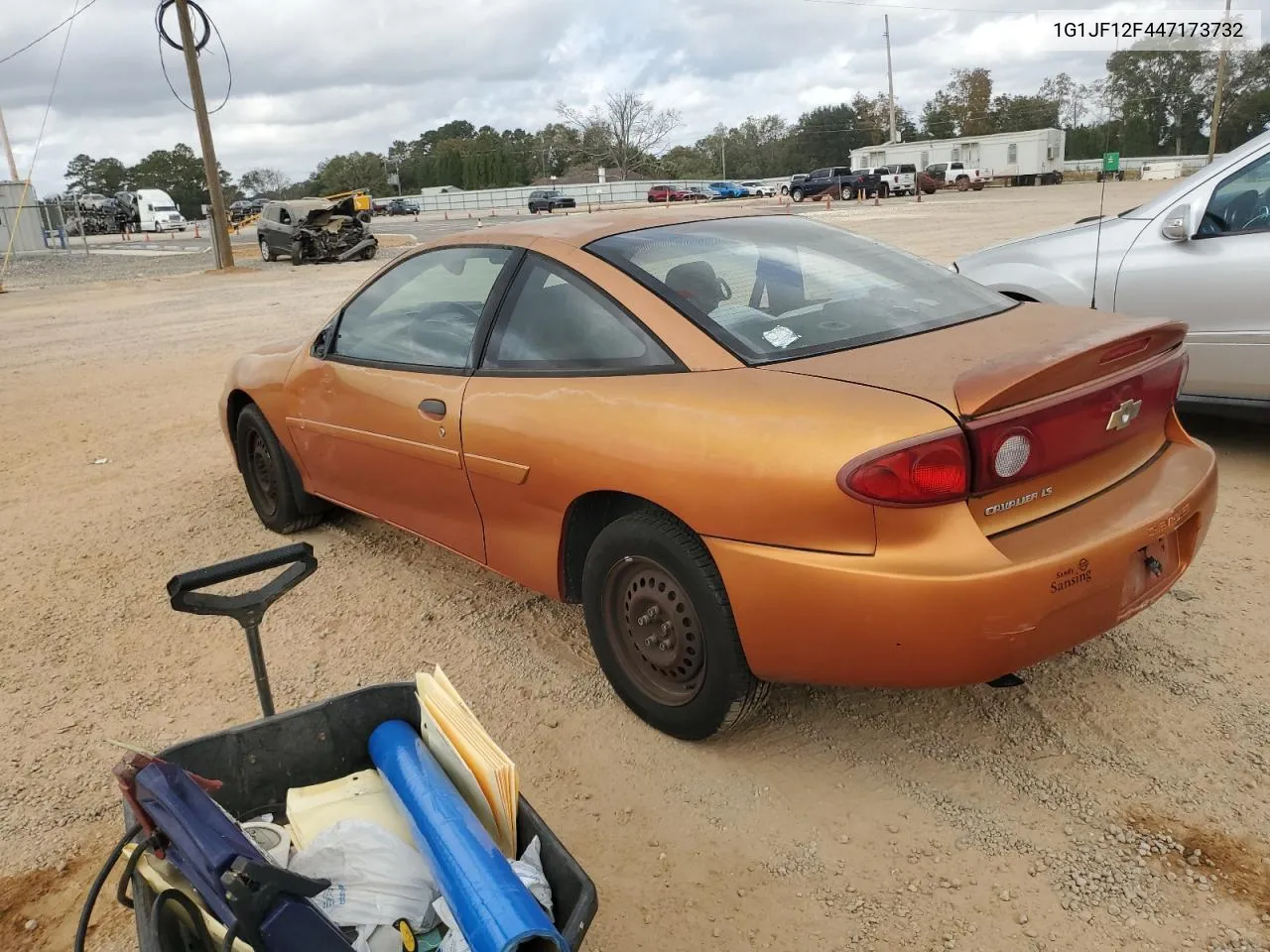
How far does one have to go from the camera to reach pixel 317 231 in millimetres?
24062

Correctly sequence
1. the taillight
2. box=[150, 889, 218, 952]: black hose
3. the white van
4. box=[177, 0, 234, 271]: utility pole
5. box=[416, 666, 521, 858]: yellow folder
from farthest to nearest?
the white van, box=[177, 0, 234, 271]: utility pole, the taillight, box=[416, 666, 521, 858]: yellow folder, box=[150, 889, 218, 952]: black hose

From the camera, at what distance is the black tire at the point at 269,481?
4512mm

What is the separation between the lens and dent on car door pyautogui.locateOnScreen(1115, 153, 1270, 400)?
451 centimetres

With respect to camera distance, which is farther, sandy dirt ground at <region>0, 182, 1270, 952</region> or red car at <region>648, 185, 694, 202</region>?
red car at <region>648, 185, 694, 202</region>

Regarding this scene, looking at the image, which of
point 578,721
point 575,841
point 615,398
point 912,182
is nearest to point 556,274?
point 615,398

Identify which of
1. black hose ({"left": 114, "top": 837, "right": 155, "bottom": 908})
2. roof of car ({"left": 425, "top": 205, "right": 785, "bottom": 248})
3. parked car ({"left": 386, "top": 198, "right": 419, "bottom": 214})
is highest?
parked car ({"left": 386, "top": 198, "right": 419, "bottom": 214})

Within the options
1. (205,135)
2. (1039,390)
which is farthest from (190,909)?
(205,135)

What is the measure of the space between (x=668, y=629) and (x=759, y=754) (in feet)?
1.53

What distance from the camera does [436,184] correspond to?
9450 centimetres

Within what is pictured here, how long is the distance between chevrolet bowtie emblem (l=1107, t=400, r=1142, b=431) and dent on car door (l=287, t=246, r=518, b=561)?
6.39ft

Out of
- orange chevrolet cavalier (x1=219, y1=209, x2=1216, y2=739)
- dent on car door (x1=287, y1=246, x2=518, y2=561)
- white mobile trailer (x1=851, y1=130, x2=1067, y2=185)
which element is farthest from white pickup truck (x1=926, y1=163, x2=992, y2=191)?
orange chevrolet cavalier (x1=219, y1=209, x2=1216, y2=739)

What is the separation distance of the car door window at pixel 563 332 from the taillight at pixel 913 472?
2.34ft

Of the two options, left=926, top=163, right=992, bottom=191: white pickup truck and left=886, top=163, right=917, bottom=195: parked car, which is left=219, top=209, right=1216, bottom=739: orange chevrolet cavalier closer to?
left=886, top=163, right=917, bottom=195: parked car

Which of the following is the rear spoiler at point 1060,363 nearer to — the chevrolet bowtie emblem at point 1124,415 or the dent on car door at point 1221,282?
the chevrolet bowtie emblem at point 1124,415
